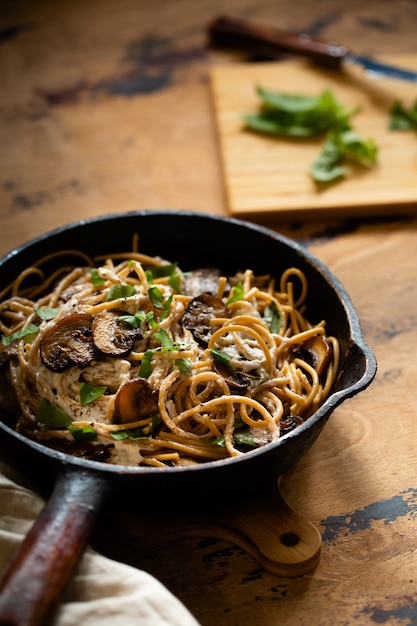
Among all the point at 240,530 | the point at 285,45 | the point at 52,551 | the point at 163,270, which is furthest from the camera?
the point at 285,45

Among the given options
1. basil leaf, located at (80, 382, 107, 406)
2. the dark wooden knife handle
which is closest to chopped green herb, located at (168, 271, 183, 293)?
basil leaf, located at (80, 382, 107, 406)

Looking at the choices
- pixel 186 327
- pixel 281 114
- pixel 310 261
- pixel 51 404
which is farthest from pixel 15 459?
pixel 281 114

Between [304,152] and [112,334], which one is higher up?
[112,334]

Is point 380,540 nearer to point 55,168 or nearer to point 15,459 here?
point 15,459

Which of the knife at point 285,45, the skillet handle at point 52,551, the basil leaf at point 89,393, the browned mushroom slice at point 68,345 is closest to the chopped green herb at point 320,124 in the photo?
the knife at point 285,45

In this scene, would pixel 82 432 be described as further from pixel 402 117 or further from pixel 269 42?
pixel 269 42

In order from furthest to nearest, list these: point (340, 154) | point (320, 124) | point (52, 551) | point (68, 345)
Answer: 1. point (320, 124)
2. point (340, 154)
3. point (68, 345)
4. point (52, 551)

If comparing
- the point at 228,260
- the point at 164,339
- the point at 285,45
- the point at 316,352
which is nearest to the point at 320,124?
the point at 285,45
